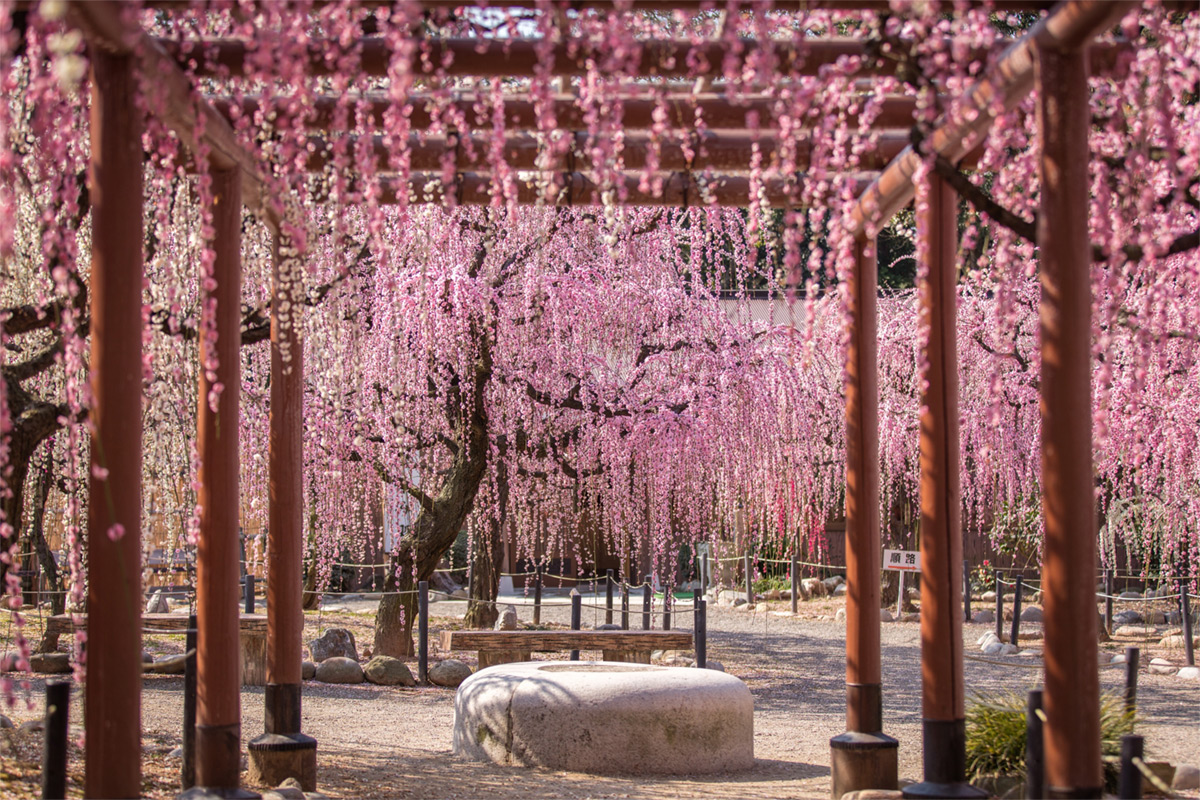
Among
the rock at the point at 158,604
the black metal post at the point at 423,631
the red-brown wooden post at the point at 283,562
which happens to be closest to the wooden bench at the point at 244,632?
the black metal post at the point at 423,631

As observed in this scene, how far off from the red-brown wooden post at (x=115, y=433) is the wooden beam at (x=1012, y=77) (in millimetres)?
2870

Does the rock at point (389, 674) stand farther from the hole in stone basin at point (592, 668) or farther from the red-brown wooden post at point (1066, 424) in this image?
the red-brown wooden post at point (1066, 424)

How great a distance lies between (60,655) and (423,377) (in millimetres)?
4456

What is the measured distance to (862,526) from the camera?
6.78m

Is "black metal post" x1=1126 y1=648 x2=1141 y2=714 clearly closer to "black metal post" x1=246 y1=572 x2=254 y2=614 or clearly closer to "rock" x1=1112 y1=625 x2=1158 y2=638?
"black metal post" x1=246 y1=572 x2=254 y2=614

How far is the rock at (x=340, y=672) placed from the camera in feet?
40.1

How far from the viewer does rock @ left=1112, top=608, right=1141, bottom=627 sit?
58.0ft

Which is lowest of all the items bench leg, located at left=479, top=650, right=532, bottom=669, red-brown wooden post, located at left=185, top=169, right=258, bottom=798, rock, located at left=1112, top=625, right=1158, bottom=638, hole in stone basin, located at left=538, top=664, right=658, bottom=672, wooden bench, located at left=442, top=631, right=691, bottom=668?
rock, located at left=1112, top=625, right=1158, bottom=638

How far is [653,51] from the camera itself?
4.73 metres

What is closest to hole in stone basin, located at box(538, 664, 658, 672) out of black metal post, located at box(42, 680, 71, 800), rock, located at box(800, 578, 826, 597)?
black metal post, located at box(42, 680, 71, 800)

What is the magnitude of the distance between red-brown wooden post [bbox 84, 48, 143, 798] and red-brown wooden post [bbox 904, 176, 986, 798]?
3474mm

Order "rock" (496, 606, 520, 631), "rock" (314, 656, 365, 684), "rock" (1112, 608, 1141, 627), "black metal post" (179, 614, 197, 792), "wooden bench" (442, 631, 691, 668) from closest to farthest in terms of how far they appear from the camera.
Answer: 1. "black metal post" (179, 614, 197, 792)
2. "wooden bench" (442, 631, 691, 668)
3. "rock" (314, 656, 365, 684)
4. "rock" (496, 606, 520, 631)
5. "rock" (1112, 608, 1141, 627)

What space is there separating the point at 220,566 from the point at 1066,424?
3.63 meters

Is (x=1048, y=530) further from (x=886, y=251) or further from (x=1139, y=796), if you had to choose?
(x=886, y=251)
